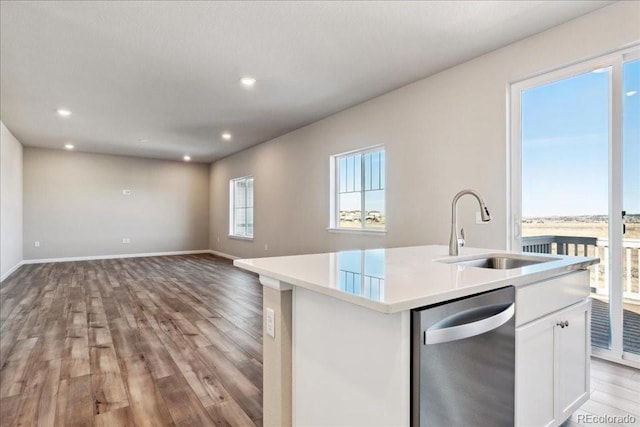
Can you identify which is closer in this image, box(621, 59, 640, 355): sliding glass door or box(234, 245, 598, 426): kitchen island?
box(234, 245, 598, 426): kitchen island

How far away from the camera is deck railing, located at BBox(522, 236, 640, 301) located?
2.64 metres

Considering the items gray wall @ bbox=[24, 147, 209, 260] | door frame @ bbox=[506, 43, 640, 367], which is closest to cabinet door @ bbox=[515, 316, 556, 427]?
door frame @ bbox=[506, 43, 640, 367]

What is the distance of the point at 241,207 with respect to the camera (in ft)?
28.0

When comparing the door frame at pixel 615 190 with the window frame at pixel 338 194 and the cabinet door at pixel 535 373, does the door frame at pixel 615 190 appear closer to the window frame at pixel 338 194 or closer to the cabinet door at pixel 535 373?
the cabinet door at pixel 535 373

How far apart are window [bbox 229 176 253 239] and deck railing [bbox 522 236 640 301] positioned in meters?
6.07

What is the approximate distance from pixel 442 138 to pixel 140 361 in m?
3.39

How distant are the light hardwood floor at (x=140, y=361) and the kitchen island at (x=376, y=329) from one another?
56cm

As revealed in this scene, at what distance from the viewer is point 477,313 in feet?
3.88

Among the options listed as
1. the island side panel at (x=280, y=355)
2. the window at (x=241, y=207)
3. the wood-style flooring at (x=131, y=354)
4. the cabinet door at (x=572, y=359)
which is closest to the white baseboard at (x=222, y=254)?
the window at (x=241, y=207)

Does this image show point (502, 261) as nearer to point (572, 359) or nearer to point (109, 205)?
point (572, 359)

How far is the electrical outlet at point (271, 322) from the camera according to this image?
4.90ft

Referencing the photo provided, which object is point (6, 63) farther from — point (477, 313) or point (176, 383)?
point (477, 313)

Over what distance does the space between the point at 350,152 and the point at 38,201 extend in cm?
731

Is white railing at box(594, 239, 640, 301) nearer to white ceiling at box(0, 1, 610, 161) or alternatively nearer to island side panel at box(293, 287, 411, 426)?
white ceiling at box(0, 1, 610, 161)
